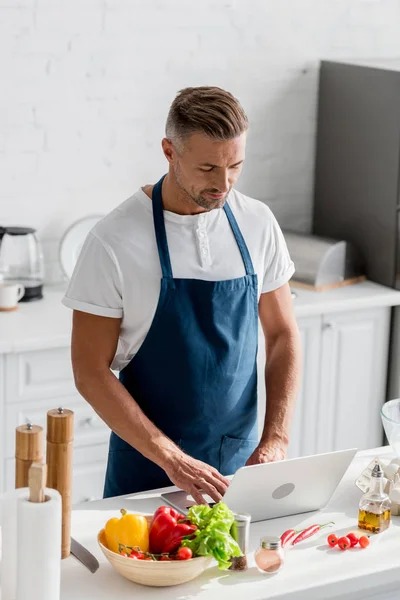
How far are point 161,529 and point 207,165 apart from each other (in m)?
0.84

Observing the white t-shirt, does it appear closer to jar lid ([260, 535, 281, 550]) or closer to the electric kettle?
jar lid ([260, 535, 281, 550])

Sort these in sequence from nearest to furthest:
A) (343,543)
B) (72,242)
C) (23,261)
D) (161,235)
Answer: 1. (343,543)
2. (161,235)
3. (23,261)
4. (72,242)

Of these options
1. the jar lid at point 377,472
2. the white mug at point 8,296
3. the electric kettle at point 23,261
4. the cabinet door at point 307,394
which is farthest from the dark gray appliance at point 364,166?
the jar lid at point 377,472

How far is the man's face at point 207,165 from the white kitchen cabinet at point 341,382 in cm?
164

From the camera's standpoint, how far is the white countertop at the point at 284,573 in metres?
2.04

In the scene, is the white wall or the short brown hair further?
the white wall

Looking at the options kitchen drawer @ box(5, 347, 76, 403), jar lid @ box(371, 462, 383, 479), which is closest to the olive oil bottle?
jar lid @ box(371, 462, 383, 479)

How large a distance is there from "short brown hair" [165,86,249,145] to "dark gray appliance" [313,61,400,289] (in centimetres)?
177

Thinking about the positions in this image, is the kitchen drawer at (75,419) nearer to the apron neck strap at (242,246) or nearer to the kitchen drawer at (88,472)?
the kitchen drawer at (88,472)

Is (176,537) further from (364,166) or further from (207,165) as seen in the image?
(364,166)

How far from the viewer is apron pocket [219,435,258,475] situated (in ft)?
8.99

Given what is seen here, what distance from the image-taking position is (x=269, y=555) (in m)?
2.10

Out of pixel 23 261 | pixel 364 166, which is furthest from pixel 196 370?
pixel 364 166

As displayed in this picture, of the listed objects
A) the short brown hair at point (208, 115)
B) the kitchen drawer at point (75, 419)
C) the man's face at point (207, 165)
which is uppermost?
the short brown hair at point (208, 115)
